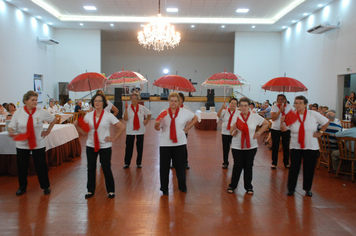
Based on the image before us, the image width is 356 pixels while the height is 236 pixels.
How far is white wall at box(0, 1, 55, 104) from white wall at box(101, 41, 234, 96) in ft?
21.9

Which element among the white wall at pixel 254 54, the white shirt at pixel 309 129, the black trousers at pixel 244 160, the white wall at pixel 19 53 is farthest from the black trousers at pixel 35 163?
the white wall at pixel 254 54

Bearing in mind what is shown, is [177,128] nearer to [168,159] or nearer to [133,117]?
[168,159]

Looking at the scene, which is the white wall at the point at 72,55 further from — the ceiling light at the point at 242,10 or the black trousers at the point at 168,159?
the black trousers at the point at 168,159

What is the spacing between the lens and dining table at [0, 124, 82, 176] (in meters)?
5.20

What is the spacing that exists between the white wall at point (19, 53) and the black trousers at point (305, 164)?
12.4m

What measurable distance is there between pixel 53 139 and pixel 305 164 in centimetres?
464

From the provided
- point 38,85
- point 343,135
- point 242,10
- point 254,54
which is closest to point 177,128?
point 343,135

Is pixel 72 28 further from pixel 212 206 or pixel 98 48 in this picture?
pixel 212 206

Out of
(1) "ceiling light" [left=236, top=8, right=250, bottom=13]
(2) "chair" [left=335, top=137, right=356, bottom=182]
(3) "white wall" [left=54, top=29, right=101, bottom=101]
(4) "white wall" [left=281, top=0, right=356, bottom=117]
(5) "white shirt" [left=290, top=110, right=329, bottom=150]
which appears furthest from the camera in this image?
(3) "white wall" [left=54, top=29, right=101, bottom=101]

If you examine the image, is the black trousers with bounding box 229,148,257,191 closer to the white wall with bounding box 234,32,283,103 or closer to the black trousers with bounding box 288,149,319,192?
the black trousers with bounding box 288,149,319,192

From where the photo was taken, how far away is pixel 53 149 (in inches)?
237

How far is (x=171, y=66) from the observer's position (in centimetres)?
2334

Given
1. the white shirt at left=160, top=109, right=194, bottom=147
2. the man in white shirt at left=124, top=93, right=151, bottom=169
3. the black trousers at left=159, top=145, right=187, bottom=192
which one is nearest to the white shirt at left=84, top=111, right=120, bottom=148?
the white shirt at left=160, top=109, right=194, bottom=147

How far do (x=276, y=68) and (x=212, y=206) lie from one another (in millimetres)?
15951
